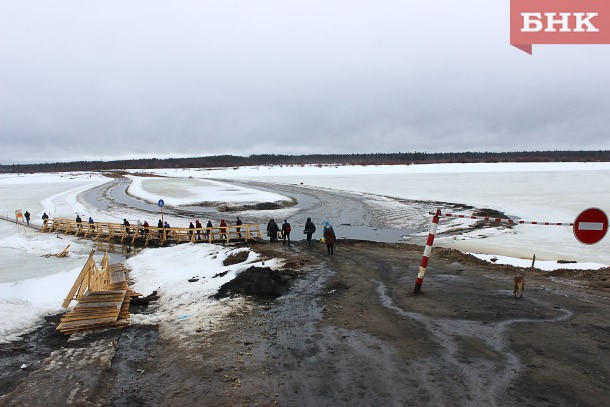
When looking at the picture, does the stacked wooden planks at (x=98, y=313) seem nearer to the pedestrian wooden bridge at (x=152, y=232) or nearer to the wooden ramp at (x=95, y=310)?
the wooden ramp at (x=95, y=310)

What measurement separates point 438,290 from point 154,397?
619 cm

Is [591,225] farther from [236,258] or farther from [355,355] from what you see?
[236,258]

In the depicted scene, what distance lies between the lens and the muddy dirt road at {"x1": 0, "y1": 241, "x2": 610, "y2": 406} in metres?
4.65

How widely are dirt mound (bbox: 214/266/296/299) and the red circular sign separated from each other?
18.9 ft

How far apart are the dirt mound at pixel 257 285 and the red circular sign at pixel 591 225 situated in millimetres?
5752

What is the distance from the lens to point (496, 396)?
14.6 feet

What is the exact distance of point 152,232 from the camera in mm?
22703

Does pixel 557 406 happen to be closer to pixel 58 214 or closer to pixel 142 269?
pixel 142 269

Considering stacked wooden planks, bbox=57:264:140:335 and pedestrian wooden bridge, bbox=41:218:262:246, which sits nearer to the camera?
stacked wooden planks, bbox=57:264:140:335

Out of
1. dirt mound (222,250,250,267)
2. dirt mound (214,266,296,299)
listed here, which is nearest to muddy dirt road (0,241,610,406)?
dirt mound (214,266,296,299)

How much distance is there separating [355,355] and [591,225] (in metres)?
4.36

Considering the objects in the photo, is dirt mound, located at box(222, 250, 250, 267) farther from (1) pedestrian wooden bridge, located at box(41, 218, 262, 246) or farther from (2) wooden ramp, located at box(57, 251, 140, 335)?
(1) pedestrian wooden bridge, located at box(41, 218, 262, 246)

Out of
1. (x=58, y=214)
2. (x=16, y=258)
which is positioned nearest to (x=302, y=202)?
(x=58, y=214)

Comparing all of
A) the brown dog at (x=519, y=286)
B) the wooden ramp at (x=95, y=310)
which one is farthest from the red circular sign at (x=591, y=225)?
the wooden ramp at (x=95, y=310)
